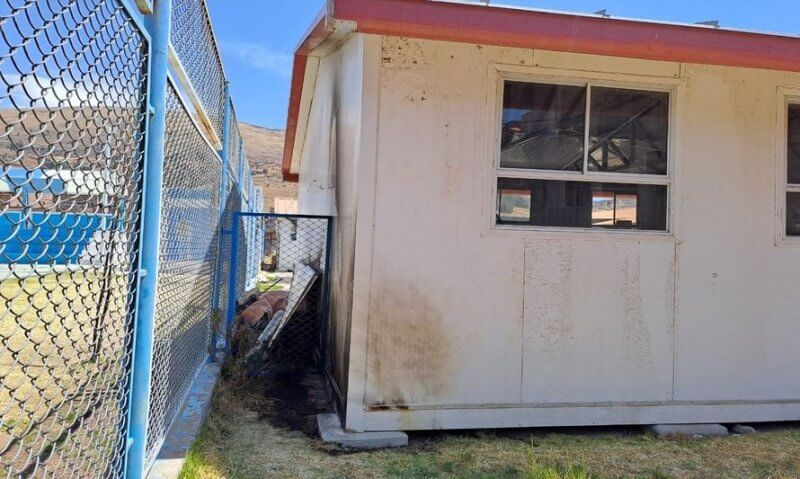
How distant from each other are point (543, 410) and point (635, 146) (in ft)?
6.91

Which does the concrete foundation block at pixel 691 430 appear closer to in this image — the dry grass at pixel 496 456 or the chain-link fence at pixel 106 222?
the dry grass at pixel 496 456

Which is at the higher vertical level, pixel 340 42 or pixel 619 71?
pixel 340 42

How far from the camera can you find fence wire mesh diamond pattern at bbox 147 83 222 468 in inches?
117

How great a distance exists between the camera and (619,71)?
4.35 metres

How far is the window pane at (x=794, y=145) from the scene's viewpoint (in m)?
4.63

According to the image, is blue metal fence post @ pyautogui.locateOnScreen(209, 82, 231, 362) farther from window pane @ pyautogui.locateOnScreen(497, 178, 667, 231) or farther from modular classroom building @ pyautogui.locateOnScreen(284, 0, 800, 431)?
window pane @ pyautogui.locateOnScreen(497, 178, 667, 231)

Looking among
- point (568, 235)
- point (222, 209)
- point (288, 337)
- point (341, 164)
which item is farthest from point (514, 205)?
point (222, 209)

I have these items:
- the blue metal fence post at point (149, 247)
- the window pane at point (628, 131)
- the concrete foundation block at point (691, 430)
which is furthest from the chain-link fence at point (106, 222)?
the concrete foundation block at point (691, 430)

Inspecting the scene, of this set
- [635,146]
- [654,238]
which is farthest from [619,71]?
[654,238]

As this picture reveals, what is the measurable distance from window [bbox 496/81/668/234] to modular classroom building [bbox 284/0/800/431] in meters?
0.01

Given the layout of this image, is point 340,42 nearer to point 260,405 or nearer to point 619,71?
point 619,71

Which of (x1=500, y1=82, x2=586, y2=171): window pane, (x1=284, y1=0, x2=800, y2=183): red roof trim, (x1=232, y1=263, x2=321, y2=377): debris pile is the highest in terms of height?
(x1=284, y1=0, x2=800, y2=183): red roof trim

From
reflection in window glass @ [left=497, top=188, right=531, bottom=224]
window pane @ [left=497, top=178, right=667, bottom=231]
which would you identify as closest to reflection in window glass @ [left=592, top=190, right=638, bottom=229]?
window pane @ [left=497, top=178, right=667, bottom=231]

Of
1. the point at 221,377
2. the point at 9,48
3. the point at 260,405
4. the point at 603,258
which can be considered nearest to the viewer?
the point at 9,48
